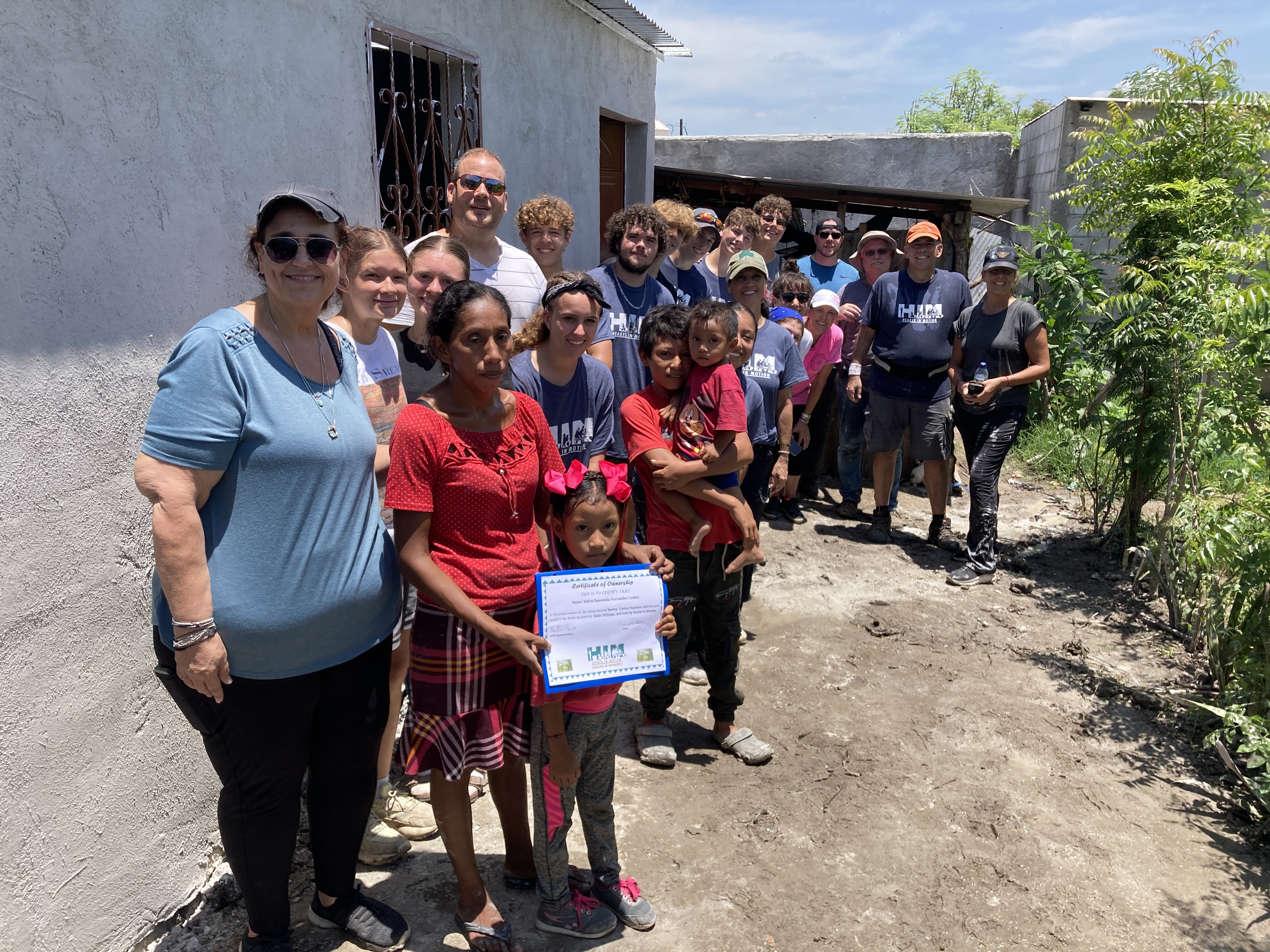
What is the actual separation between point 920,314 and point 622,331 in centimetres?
264

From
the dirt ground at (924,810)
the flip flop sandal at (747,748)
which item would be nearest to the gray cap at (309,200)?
the dirt ground at (924,810)

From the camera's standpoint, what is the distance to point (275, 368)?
6.61 ft

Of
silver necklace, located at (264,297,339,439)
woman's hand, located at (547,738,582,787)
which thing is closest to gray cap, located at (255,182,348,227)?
silver necklace, located at (264,297,339,439)

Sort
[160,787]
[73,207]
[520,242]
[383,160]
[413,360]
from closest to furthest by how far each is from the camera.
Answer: [73,207] → [160,787] → [413,360] → [383,160] → [520,242]

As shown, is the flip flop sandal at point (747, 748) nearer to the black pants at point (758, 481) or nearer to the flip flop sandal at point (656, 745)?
the flip flop sandal at point (656, 745)

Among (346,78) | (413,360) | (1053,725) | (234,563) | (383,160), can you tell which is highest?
(346,78)

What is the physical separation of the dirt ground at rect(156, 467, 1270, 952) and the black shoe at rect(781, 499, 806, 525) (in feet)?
4.68

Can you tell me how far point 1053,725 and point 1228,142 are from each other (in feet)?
11.4

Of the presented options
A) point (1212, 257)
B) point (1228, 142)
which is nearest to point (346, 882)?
point (1212, 257)

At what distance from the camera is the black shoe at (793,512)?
21.2 ft

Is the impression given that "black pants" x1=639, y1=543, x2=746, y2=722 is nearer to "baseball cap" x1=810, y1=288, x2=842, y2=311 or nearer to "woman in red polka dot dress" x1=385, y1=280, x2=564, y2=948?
"woman in red polka dot dress" x1=385, y1=280, x2=564, y2=948

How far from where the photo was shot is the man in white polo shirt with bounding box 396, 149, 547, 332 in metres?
3.64

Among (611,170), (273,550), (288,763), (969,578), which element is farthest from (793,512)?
(273,550)

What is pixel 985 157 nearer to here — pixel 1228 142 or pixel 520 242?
pixel 1228 142
